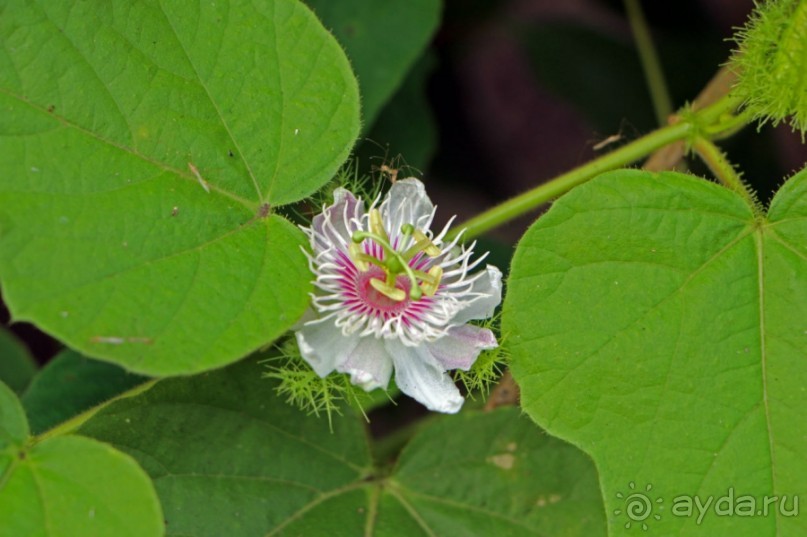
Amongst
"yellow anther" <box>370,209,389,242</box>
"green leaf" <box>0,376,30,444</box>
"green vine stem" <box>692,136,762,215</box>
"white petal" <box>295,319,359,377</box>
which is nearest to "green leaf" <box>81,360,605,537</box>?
"green leaf" <box>0,376,30,444</box>

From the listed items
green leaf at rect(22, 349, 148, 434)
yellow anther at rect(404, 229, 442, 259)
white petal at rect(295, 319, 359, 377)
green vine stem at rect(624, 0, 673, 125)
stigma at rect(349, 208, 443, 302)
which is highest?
green vine stem at rect(624, 0, 673, 125)

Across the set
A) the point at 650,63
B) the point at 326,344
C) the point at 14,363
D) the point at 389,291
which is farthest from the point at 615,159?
the point at 14,363

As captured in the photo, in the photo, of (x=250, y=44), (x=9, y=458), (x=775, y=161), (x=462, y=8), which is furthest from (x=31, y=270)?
(x=775, y=161)

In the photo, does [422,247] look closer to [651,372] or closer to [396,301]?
[396,301]

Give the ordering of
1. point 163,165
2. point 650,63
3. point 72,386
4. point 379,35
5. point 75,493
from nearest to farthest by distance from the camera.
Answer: point 75,493 → point 163,165 → point 72,386 → point 379,35 → point 650,63

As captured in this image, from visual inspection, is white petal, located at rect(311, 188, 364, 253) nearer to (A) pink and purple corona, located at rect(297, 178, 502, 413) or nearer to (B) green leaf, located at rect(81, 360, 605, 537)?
(A) pink and purple corona, located at rect(297, 178, 502, 413)

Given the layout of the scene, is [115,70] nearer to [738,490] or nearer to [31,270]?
[31,270]
